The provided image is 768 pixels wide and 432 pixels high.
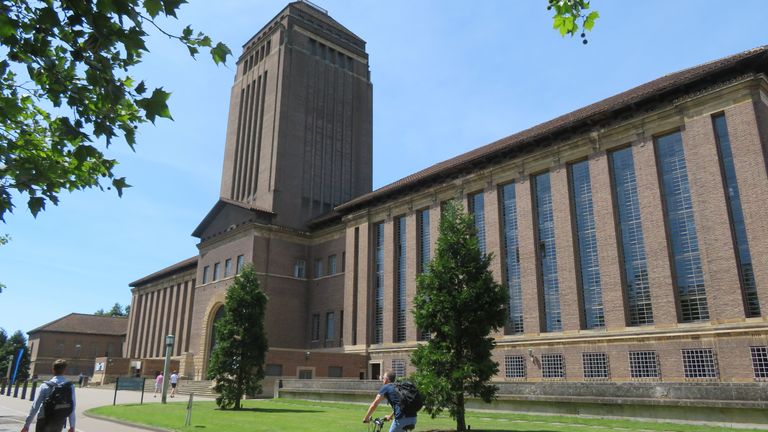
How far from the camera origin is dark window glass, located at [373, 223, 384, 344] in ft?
134

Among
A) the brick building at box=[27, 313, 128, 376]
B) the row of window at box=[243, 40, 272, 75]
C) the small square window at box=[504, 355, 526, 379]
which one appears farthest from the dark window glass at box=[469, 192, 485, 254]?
the brick building at box=[27, 313, 128, 376]

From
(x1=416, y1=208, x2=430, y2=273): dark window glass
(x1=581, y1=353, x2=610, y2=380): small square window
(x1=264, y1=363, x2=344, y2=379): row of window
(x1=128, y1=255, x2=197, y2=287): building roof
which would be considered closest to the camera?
(x1=581, y1=353, x2=610, y2=380): small square window

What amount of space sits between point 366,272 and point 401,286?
3512 millimetres

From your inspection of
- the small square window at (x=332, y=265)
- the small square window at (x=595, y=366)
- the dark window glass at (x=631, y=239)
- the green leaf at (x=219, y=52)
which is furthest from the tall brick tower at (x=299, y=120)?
the green leaf at (x=219, y=52)

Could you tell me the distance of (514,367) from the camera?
99.8ft

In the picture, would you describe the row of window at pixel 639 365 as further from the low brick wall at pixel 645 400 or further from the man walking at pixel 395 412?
the man walking at pixel 395 412

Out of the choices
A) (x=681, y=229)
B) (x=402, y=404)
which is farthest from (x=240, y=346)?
(x=681, y=229)

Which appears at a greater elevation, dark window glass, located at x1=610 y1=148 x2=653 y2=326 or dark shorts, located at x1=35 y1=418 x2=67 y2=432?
dark window glass, located at x1=610 y1=148 x2=653 y2=326

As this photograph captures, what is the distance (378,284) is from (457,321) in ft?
84.6

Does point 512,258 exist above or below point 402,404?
above

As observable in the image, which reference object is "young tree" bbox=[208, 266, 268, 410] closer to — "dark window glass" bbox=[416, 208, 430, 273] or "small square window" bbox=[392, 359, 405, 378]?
"small square window" bbox=[392, 359, 405, 378]

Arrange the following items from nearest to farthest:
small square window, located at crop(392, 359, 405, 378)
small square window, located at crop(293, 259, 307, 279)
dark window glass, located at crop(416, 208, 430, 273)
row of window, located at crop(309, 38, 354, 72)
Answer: small square window, located at crop(392, 359, 405, 378), dark window glass, located at crop(416, 208, 430, 273), small square window, located at crop(293, 259, 307, 279), row of window, located at crop(309, 38, 354, 72)

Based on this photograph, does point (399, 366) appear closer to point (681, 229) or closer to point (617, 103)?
point (681, 229)

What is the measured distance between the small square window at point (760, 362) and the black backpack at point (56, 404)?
23498 mm
